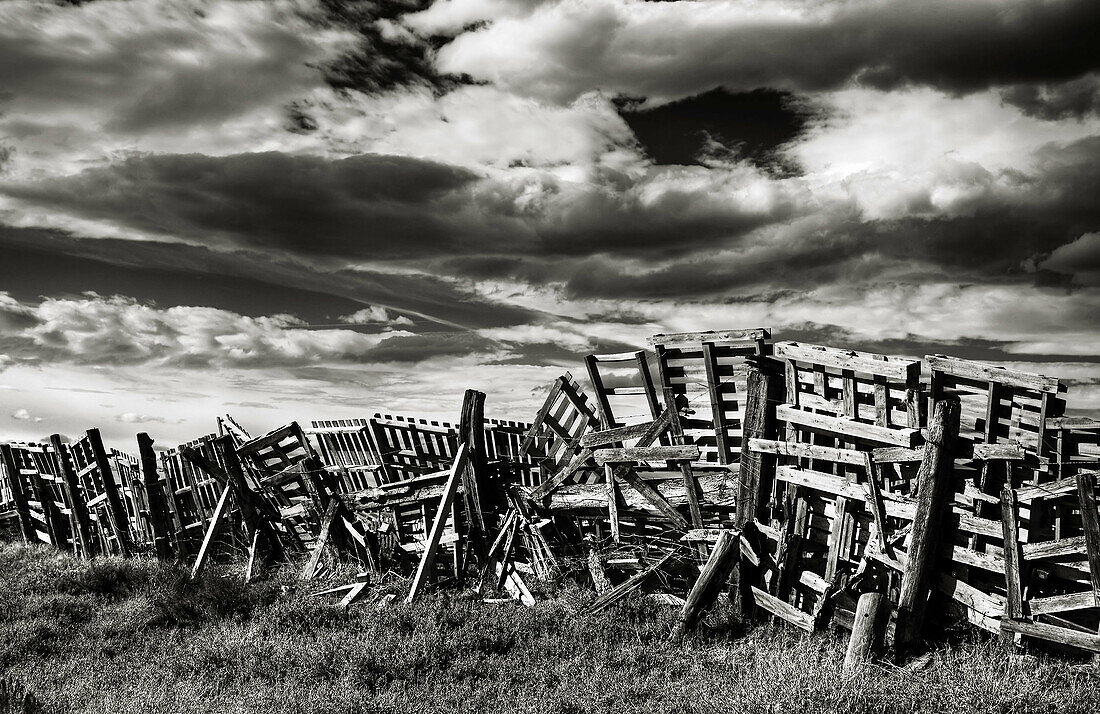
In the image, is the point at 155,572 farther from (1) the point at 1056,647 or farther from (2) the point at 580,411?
(1) the point at 1056,647

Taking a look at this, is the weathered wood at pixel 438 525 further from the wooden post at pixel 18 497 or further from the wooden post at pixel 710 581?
the wooden post at pixel 18 497

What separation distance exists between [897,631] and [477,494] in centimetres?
706

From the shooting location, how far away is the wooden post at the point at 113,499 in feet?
61.7

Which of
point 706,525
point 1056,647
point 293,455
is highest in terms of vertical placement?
point 293,455

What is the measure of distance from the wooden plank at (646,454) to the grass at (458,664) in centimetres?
Result: 223

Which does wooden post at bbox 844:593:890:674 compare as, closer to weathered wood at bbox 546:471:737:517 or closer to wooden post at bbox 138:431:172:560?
weathered wood at bbox 546:471:737:517

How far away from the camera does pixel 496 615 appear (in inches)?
474

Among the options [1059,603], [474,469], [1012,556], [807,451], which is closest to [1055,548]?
[1012,556]

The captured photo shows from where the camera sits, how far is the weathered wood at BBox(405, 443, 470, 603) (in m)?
13.1

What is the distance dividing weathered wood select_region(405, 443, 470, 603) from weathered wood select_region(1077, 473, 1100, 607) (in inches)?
352

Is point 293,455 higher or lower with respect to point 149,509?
higher

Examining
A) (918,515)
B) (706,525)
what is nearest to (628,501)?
(706,525)

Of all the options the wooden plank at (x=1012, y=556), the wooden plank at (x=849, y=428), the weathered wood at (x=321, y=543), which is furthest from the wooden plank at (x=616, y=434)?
the weathered wood at (x=321, y=543)

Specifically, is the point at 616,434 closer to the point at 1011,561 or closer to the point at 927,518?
the point at 927,518
